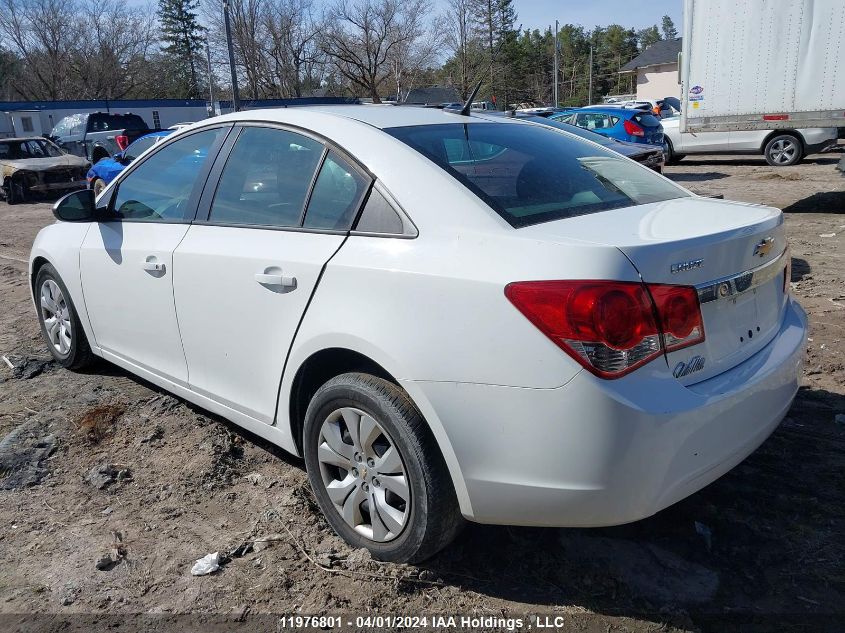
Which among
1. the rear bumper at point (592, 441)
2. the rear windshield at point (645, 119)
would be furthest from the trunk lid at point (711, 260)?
the rear windshield at point (645, 119)

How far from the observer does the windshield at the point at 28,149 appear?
16.2 metres

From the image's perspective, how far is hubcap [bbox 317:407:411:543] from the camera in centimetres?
257

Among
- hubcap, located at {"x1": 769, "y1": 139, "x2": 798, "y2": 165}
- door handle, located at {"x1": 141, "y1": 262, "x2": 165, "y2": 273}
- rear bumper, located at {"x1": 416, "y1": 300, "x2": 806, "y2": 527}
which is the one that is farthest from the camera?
hubcap, located at {"x1": 769, "y1": 139, "x2": 798, "y2": 165}

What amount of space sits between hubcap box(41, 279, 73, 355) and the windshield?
529 inches

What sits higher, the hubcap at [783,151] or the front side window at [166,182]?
the front side window at [166,182]

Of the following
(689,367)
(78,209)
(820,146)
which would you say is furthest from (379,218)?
(820,146)

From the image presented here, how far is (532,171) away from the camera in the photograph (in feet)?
9.70

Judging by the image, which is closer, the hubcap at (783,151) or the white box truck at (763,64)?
the white box truck at (763,64)

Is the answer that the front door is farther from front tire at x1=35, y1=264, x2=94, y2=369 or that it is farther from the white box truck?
the white box truck

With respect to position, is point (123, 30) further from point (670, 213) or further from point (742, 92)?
point (670, 213)

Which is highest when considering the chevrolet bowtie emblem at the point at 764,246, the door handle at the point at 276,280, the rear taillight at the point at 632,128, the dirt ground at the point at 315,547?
the chevrolet bowtie emblem at the point at 764,246

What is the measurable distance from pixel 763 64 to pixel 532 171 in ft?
29.4

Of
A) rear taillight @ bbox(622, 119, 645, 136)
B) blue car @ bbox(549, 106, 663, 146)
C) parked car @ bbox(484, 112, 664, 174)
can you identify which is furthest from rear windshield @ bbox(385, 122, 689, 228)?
rear taillight @ bbox(622, 119, 645, 136)

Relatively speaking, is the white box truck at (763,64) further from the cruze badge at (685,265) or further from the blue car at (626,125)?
the cruze badge at (685,265)
